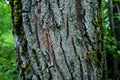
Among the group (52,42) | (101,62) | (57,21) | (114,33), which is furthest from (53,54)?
(114,33)

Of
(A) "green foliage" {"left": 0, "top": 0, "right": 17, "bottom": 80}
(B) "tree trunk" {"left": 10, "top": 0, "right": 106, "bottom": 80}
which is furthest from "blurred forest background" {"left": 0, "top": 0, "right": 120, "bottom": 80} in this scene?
(B) "tree trunk" {"left": 10, "top": 0, "right": 106, "bottom": 80}

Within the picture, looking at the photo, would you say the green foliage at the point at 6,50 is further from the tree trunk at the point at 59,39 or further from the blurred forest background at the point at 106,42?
the tree trunk at the point at 59,39

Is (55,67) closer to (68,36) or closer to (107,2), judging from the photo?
(68,36)

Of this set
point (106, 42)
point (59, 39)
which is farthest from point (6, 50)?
point (59, 39)

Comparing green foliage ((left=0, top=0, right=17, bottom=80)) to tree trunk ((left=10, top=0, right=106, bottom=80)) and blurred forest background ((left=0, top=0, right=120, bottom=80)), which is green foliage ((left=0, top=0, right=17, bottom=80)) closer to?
blurred forest background ((left=0, top=0, right=120, bottom=80))

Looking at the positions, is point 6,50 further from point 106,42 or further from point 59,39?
point 59,39
